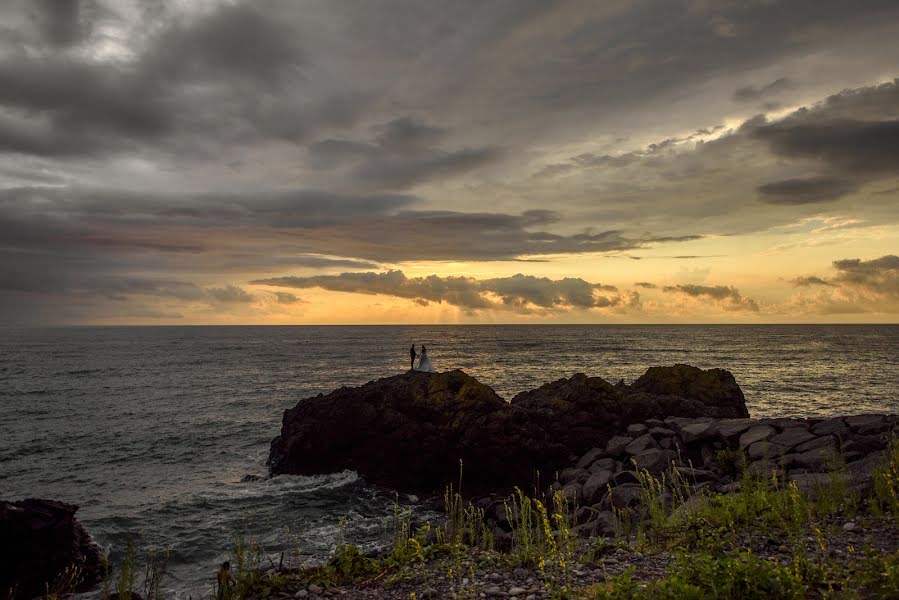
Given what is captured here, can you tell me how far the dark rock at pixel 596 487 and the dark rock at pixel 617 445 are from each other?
2489 mm

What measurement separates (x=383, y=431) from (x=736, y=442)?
13996mm

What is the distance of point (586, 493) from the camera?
51.5 feet

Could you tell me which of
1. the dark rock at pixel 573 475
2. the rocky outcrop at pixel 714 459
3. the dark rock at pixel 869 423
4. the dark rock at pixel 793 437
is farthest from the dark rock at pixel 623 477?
the dark rock at pixel 869 423

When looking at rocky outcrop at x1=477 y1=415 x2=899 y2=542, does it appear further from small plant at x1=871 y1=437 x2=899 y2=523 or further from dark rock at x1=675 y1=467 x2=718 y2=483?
small plant at x1=871 y1=437 x2=899 y2=523

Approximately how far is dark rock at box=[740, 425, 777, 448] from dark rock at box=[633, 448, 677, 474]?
2.13 meters

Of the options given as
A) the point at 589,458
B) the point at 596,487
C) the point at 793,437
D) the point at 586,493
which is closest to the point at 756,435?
the point at 793,437

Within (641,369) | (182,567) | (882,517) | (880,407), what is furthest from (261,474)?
(641,369)

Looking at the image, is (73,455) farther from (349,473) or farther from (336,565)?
(336,565)

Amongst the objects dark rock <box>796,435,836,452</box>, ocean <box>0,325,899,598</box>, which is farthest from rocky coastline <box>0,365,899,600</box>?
ocean <box>0,325,899,598</box>

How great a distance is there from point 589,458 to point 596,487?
386 centimetres

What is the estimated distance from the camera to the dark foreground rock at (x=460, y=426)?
2045 centimetres

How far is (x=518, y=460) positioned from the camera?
20219 millimetres

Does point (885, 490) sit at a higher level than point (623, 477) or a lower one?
higher

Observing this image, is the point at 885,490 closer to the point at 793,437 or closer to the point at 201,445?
the point at 793,437
